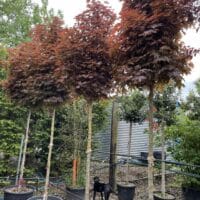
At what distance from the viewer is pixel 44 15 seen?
10.2 m

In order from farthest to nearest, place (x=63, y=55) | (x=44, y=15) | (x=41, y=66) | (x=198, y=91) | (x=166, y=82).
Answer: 1. (x=44, y=15)
2. (x=198, y=91)
3. (x=41, y=66)
4. (x=63, y=55)
5. (x=166, y=82)

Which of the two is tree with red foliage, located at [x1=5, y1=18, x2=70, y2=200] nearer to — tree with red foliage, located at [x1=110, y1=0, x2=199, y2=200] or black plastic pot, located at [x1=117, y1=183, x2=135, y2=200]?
tree with red foliage, located at [x1=110, y1=0, x2=199, y2=200]

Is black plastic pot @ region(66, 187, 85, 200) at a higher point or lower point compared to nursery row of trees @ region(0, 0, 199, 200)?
lower

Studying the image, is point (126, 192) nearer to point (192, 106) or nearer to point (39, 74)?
point (192, 106)

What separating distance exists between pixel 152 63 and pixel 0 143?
4240 mm

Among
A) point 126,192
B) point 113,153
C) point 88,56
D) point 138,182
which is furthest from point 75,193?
point 88,56

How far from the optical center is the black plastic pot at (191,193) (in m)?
4.07

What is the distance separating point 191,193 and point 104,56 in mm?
2764

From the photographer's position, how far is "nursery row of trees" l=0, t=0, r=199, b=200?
2246 mm

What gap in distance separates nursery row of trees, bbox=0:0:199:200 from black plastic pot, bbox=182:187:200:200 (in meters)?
2.01

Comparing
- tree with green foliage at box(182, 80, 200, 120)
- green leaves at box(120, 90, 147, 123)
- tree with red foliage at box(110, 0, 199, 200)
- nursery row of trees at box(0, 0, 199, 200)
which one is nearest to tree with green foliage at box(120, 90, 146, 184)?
green leaves at box(120, 90, 147, 123)

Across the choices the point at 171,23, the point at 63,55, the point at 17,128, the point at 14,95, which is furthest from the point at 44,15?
the point at 171,23

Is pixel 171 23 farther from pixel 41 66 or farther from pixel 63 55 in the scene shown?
pixel 41 66

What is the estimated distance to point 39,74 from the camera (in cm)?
367
